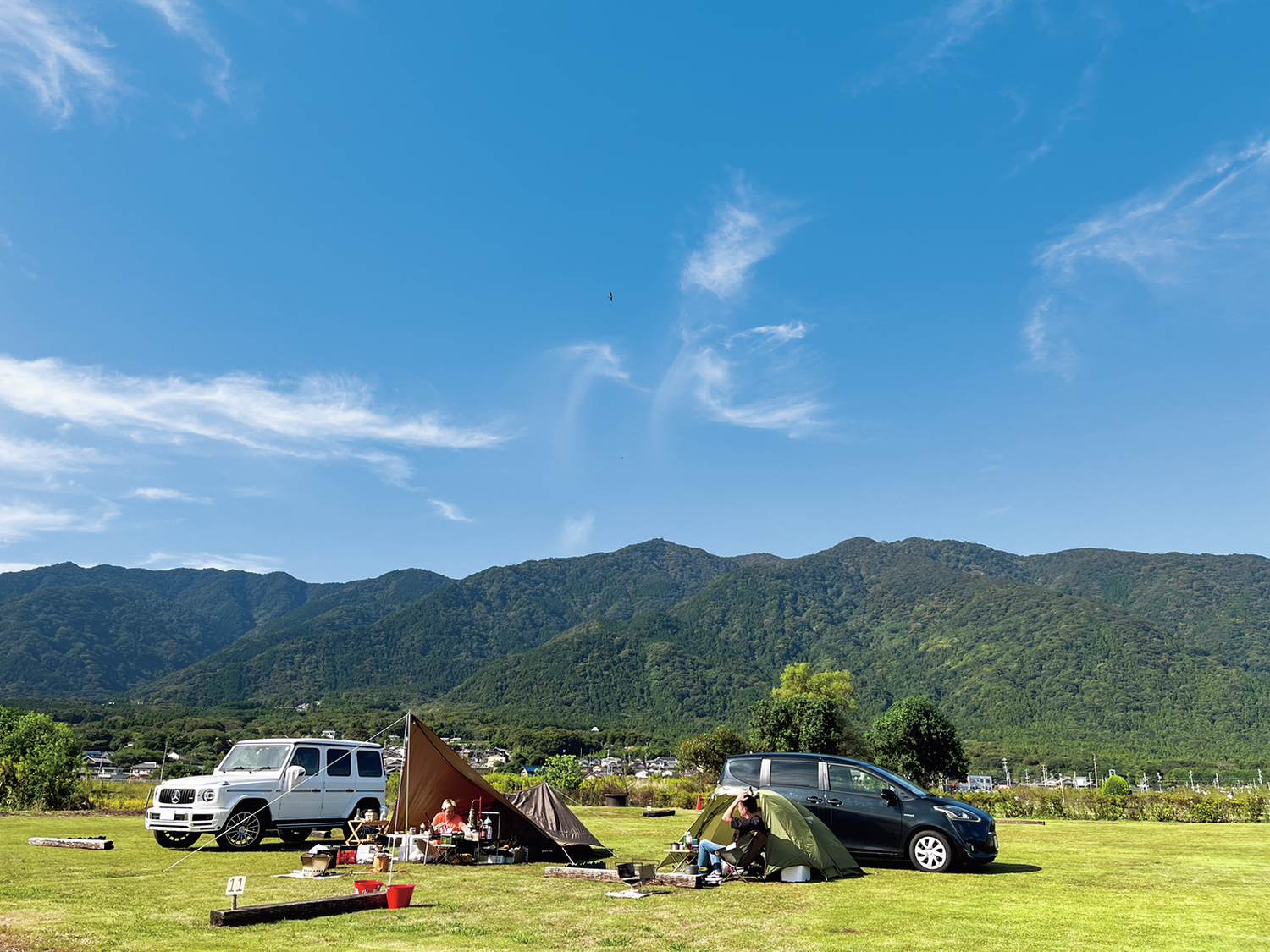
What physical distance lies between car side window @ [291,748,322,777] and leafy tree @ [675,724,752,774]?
110ft

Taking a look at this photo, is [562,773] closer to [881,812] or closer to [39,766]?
[39,766]

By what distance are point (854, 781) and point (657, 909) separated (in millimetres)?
6076

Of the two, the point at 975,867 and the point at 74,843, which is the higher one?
the point at 74,843

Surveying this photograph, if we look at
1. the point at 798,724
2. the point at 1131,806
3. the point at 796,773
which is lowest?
the point at 1131,806

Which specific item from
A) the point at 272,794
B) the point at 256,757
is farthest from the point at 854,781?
the point at 256,757

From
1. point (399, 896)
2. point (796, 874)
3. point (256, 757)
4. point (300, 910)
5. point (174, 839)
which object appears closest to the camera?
point (300, 910)

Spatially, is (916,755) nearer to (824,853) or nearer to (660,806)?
(660,806)

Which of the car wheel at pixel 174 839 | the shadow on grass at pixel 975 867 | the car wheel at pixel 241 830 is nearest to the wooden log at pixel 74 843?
the car wheel at pixel 174 839

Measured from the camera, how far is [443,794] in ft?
51.8

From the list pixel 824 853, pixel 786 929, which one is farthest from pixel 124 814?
pixel 786 929

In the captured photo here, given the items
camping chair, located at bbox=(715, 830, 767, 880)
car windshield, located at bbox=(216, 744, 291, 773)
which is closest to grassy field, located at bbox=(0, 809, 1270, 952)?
camping chair, located at bbox=(715, 830, 767, 880)

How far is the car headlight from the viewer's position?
1440 cm

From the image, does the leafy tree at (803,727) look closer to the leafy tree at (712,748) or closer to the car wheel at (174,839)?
the leafy tree at (712,748)

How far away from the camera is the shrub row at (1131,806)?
31.0m
